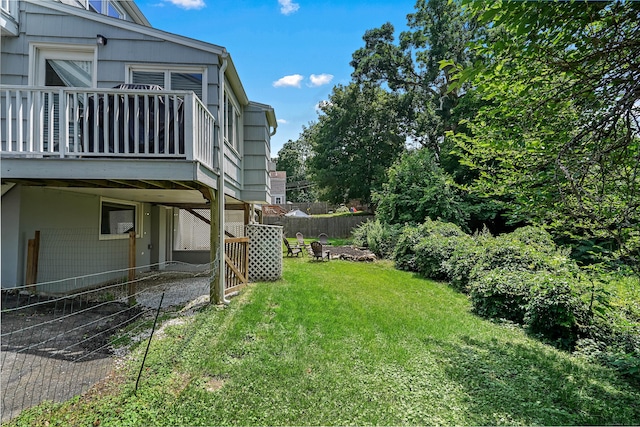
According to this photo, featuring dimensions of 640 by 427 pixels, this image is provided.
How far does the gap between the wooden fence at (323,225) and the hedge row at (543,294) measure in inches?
550

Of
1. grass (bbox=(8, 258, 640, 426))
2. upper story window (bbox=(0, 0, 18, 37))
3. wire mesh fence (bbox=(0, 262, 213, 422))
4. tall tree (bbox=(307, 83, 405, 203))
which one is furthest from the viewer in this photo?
tall tree (bbox=(307, 83, 405, 203))

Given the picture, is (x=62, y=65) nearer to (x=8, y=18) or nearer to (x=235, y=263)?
(x=8, y=18)

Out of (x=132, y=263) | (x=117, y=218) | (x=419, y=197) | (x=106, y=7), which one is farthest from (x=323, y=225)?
(x=132, y=263)

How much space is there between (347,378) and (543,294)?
3552mm

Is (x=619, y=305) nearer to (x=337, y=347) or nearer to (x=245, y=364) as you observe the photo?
(x=337, y=347)

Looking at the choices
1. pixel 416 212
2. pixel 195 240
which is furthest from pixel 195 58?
pixel 416 212

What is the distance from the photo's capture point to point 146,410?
8.63ft

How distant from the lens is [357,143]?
27328 mm

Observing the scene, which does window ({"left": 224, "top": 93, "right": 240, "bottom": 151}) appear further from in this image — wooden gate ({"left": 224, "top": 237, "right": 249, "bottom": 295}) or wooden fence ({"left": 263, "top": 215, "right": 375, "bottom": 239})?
wooden fence ({"left": 263, "top": 215, "right": 375, "bottom": 239})

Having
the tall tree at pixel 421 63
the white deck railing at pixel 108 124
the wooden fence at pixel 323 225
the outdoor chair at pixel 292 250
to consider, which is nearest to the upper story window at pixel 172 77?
the white deck railing at pixel 108 124

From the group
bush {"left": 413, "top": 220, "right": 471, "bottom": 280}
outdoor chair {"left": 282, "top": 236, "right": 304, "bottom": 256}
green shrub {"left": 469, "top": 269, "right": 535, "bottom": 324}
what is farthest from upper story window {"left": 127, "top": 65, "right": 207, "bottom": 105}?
outdoor chair {"left": 282, "top": 236, "right": 304, "bottom": 256}

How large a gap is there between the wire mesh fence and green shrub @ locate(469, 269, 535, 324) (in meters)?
5.31

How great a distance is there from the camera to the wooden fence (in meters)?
23.0

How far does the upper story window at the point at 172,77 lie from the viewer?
571 cm
